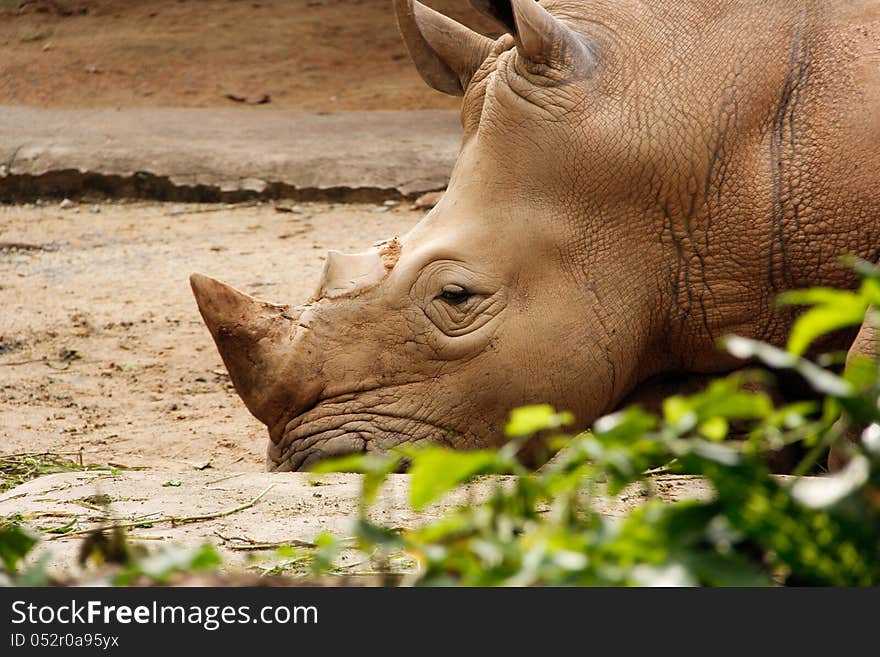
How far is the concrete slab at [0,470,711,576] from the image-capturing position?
3535 mm

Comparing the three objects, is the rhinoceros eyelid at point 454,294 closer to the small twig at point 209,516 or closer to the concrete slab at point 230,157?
the small twig at point 209,516

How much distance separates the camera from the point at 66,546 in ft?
11.3

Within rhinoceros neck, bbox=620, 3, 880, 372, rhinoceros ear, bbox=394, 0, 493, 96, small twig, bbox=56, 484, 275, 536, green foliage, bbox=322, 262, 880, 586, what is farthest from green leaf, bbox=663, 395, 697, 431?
rhinoceros ear, bbox=394, 0, 493, 96

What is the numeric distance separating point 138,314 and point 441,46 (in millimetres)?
3140

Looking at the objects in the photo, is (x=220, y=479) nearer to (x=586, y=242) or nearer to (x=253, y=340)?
(x=253, y=340)

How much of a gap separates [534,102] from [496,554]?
10.1 feet

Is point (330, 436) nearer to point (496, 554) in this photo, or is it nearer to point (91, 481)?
point (91, 481)

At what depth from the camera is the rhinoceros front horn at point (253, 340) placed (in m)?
4.32

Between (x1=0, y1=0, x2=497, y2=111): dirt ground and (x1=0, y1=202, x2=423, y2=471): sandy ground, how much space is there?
341 centimetres

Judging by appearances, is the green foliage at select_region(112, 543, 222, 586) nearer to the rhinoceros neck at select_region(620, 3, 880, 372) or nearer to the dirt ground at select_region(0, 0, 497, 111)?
the rhinoceros neck at select_region(620, 3, 880, 372)

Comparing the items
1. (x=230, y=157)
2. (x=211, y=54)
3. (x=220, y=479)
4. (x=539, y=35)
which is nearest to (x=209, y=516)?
(x=220, y=479)

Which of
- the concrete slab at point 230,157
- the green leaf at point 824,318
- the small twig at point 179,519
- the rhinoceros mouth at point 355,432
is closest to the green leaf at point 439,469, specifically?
the green leaf at point 824,318
